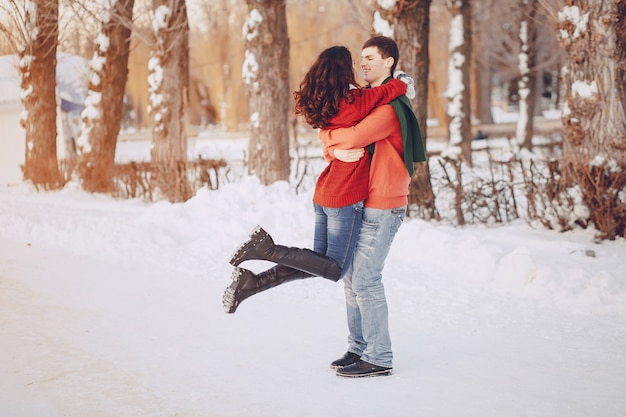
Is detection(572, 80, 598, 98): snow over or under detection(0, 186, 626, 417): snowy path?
over

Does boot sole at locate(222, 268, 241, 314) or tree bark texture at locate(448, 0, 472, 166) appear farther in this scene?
tree bark texture at locate(448, 0, 472, 166)

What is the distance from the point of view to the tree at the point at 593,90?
8.02 meters

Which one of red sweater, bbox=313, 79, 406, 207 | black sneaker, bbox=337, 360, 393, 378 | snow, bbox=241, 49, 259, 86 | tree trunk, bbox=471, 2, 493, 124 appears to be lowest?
black sneaker, bbox=337, 360, 393, 378

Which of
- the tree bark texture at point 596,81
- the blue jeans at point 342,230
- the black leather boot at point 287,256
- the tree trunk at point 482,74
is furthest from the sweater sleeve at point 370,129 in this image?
the tree trunk at point 482,74

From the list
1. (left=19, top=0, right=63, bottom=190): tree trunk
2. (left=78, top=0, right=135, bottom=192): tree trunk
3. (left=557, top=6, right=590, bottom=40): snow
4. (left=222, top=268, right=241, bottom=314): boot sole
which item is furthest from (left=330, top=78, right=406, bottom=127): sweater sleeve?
(left=19, top=0, right=63, bottom=190): tree trunk

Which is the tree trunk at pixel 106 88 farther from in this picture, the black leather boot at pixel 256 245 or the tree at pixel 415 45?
the black leather boot at pixel 256 245

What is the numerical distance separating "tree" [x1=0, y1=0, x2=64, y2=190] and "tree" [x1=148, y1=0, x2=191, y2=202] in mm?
4019

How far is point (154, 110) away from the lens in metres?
14.6

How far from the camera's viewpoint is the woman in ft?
13.8

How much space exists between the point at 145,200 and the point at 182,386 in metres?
8.93

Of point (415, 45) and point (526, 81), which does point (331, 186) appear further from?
point (526, 81)

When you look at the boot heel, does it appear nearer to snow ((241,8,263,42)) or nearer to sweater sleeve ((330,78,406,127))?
sweater sleeve ((330,78,406,127))

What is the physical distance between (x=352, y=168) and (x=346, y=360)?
1223 mm

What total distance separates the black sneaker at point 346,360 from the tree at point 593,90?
4255 mm
